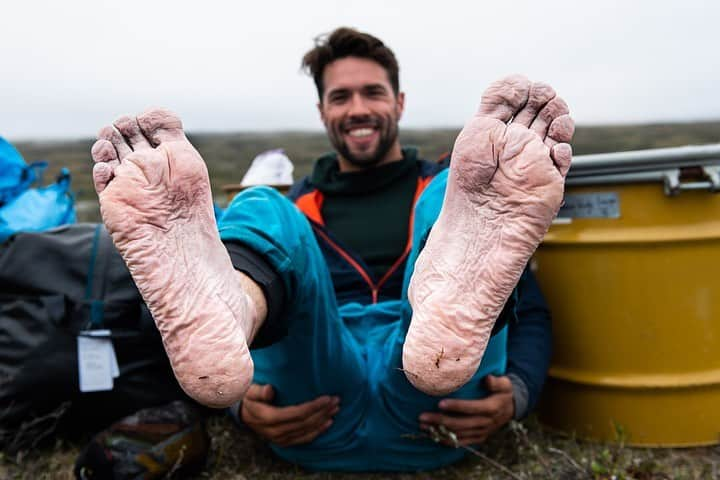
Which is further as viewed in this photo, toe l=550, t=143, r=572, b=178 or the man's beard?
the man's beard

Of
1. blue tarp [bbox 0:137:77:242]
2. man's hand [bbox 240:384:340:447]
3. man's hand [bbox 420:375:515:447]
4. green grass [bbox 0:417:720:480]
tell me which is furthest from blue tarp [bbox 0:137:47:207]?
man's hand [bbox 420:375:515:447]

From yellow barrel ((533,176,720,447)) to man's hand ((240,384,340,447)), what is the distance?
2.43ft

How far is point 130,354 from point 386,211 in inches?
34.8

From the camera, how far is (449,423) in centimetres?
142

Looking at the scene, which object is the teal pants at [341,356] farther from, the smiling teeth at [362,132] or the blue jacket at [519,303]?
the smiling teeth at [362,132]

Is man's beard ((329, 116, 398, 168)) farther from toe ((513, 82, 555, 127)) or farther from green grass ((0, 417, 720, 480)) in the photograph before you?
toe ((513, 82, 555, 127))

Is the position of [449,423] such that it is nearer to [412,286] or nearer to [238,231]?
[412,286]

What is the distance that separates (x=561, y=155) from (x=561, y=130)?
4 centimetres

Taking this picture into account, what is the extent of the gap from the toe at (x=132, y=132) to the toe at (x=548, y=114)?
0.66 m

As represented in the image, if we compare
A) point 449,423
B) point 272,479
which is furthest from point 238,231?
point 272,479

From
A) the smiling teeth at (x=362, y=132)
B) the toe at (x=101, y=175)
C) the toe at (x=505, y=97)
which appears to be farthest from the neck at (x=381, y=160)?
the toe at (x=101, y=175)

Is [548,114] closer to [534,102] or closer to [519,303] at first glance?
[534,102]

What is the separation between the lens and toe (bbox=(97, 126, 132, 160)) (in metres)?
1.03

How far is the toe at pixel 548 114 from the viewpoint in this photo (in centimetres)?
100
